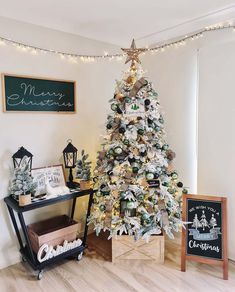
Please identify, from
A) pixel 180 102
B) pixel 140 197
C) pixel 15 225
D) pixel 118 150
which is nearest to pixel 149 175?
pixel 140 197

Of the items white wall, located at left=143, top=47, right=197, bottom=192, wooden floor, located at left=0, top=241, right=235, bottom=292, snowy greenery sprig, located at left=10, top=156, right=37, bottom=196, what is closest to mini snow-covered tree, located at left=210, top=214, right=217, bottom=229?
wooden floor, located at left=0, top=241, right=235, bottom=292

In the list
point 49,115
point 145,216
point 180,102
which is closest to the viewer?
point 145,216

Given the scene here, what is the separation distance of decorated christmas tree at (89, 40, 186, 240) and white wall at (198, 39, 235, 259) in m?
0.48

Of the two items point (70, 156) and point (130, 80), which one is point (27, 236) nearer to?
Result: point (70, 156)

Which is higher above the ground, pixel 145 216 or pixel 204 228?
pixel 145 216

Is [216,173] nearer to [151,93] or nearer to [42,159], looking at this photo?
[151,93]

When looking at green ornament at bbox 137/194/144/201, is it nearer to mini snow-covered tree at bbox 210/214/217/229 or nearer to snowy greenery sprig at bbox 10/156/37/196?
mini snow-covered tree at bbox 210/214/217/229

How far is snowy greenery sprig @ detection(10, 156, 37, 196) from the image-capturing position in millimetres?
2234

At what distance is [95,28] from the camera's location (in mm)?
2748

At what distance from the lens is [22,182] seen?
225cm

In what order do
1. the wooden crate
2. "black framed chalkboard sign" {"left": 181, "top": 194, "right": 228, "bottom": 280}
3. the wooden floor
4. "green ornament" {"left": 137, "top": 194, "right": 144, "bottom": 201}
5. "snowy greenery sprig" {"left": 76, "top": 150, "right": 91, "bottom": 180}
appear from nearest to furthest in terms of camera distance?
the wooden floor → "black framed chalkboard sign" {"left": 181, "top": 194, "right": 228, "bottom": 280} → "green ornament" {"left": 137, "top": 194, "right": 144, "bottom": 201} → the wooden crate → "snowy greenery sprig" {"left": 76, "top": 150, "right": 91, "bottom": 180}

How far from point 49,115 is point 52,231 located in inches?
49.0

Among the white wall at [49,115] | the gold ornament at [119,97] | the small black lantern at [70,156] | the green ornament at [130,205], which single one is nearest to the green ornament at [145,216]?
the green ornament at [130,205]

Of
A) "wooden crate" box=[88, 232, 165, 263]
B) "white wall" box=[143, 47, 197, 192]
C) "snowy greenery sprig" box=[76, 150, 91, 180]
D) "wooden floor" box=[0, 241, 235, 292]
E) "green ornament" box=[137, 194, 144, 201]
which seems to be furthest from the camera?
"white wall" box=[143, 47, 197, 192]
